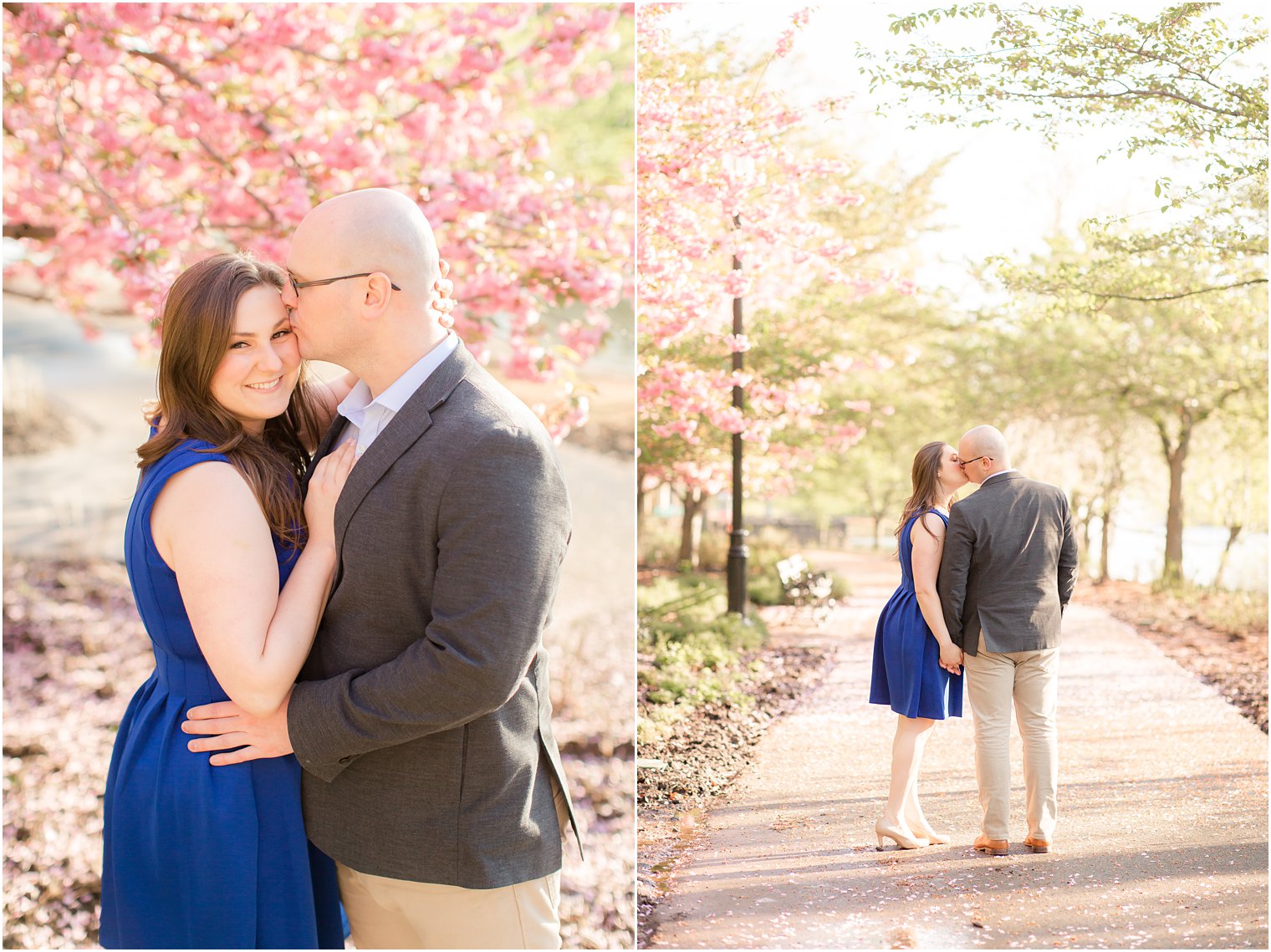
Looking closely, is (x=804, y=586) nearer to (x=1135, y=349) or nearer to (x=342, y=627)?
(x=1135, y=349)

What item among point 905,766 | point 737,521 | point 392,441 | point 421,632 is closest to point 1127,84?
point 737,521

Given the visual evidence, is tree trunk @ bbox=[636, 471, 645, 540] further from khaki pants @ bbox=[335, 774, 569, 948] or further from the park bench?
khaki pants @ bbox=[335, 774, 569, 948]

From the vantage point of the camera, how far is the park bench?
109 inches

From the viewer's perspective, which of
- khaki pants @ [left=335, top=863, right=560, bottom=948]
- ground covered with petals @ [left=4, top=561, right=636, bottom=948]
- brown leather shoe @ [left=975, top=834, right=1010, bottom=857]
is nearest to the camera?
khaki pants @ [left=335, top=863, right=560, bottom=948]

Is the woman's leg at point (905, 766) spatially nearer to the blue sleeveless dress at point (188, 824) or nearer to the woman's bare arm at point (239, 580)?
the blue sleeveless dress at point (188, 824)

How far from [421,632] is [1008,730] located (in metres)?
1.73

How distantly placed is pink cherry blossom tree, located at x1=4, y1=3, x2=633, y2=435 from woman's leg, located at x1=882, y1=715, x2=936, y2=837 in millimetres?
1634

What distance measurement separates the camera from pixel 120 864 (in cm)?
172

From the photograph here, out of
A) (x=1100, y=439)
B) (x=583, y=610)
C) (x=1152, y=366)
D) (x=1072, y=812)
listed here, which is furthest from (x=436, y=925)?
(x=583, y=610)

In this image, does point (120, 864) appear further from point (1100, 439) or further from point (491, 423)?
point (1100, 439)

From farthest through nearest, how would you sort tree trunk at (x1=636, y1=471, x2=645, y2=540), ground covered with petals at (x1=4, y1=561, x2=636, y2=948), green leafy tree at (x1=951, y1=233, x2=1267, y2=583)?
ground covered with petals at (x1=4, y1=561, x2=636, y2=948), tree trunk at (x1=636, y1=471, x2=645, y2=540), green leafy tree at (x1=951, y1=233, x2=1267, y2=583)

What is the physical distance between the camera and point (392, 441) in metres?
1.50

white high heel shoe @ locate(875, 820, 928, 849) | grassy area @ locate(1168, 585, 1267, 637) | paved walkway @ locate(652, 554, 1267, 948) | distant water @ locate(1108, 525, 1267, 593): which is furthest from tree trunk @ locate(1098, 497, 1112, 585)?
white high heel shoe @ locate(875, 820, 928, 849)

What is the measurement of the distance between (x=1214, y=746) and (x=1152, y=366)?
3.64 ft
